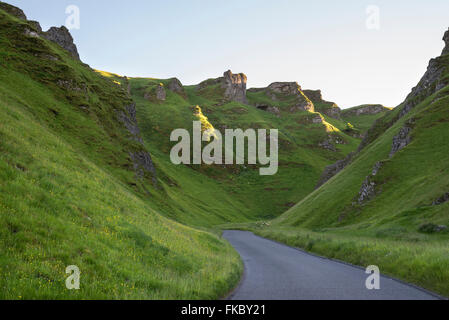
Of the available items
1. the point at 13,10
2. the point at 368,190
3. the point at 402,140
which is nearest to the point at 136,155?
the point at 368,190

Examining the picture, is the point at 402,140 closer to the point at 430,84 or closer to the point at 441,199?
the point at 441,199

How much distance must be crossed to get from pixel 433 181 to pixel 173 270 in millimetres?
40250

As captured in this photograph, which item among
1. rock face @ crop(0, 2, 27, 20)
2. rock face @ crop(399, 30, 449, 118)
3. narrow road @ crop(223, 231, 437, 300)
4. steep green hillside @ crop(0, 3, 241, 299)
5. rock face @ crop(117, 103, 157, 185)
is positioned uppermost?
rock face @ crop(0, 2, 27, 20)

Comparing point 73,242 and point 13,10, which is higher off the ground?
point 13,10

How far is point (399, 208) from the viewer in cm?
4053

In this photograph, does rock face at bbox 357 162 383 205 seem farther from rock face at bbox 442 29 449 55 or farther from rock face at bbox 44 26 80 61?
rock face at bbox 44 26 80 61

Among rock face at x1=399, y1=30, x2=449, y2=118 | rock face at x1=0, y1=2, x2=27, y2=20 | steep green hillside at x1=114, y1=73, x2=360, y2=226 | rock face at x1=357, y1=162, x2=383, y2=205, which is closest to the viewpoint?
rock face at x1=357, y1=162, x2=383, y2=205

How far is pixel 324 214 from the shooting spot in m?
59.4

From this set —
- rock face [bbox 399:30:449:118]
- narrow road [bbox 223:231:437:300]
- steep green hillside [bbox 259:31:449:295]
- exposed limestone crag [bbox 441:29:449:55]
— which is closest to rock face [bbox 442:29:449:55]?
exposed limestone crag [bbox 441:29:449:55]

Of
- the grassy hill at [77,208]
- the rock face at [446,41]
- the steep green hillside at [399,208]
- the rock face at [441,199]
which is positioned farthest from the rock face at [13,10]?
the rock face at [446,41]

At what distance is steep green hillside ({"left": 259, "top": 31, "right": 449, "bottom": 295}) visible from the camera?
58.9 feet

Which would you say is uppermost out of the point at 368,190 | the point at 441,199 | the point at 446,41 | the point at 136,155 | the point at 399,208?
the point at 446,41

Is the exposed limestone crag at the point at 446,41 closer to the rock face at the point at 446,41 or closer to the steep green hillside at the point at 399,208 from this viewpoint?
the rock face at the point at 446,41
